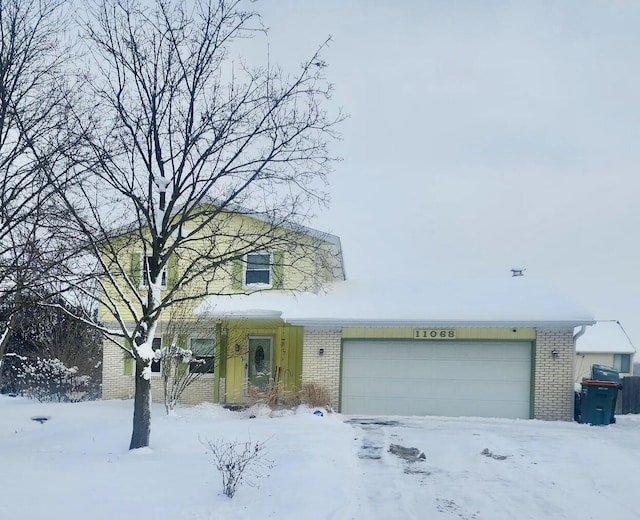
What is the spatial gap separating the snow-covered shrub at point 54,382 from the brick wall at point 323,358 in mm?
9449

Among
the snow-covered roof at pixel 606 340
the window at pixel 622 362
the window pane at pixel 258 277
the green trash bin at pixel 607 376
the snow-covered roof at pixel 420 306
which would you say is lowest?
the window at pixel 622 362

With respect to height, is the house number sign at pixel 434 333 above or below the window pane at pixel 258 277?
below

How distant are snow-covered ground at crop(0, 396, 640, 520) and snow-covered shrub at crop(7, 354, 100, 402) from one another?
761 cm

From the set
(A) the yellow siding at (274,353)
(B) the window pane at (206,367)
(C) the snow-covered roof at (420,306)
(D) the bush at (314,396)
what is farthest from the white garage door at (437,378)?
(B) the window pane at (206,367)

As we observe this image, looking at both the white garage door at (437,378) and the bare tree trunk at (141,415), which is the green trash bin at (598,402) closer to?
the white garage door at (437,378)

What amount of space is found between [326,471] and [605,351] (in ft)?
117

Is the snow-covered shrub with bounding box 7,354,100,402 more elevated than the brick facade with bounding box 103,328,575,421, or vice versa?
the brick facade with bounding box 103,328,575,421

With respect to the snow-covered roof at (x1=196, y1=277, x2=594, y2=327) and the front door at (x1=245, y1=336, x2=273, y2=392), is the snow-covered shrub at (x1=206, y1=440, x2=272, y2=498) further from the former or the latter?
the front door at (x1=245, y1=336, x2=273, y2=392)

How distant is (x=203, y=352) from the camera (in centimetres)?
1920

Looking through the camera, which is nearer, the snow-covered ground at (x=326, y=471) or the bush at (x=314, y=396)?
the snow-covered ground at (x=326, y=471)

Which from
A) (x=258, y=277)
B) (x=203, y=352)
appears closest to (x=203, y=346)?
(x=203, y=352)

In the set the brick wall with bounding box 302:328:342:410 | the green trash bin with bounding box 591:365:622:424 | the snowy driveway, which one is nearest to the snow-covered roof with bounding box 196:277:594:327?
the brick wall with bounding box 302:328:342:410

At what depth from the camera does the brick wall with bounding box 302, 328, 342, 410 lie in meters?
17.1

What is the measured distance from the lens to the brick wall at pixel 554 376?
16.1 m
